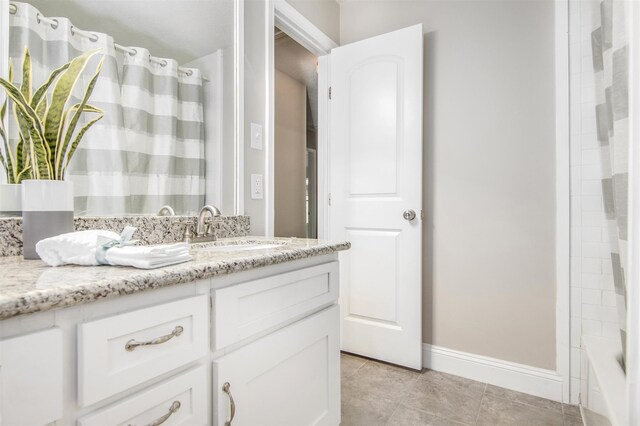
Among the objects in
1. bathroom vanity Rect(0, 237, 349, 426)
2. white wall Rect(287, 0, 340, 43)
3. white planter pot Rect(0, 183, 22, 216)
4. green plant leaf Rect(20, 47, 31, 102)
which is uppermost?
white wall Rect(287, 0, 340, 43)

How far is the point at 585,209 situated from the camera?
1688 millimetres

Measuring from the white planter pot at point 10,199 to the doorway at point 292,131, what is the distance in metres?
2.00

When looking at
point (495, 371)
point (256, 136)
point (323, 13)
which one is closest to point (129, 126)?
point (256, 136)

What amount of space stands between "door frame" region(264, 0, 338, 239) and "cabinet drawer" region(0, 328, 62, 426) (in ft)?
4.22

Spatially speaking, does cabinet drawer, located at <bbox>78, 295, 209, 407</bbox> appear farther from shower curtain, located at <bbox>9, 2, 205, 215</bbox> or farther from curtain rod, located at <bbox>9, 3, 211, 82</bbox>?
curtain rod, located at <bbox>9, 3, 211, 82</bbox>

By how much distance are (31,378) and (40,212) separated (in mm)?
508

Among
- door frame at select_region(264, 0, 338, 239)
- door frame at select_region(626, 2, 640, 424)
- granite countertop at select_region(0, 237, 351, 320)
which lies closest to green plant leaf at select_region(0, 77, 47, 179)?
granite countertop at select_region(0, 237, 351, 320)

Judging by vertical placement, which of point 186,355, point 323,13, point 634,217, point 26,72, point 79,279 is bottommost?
point 186,355

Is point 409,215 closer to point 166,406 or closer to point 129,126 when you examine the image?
point 129,126

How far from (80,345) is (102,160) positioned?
80 centimetres

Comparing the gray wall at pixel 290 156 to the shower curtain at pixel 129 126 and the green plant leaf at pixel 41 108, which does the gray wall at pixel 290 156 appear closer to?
the shower curtain at pixel 129 126

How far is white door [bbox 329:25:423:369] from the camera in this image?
206 cm

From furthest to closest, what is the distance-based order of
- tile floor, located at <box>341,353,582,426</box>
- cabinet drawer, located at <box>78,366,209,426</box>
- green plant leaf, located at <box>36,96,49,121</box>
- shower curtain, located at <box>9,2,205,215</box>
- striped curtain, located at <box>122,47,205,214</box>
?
1. tile floor, located at <box>341,353,582,426</box>
2. striped curtain, located at <box>122,47,205,214</box>
3. shower curtain, located at <box>9,2,205,215</box>
4. green plant leaf, located at <box>36,96,49,121</box>
5. cabinet drawer, located at <box>78,366,209,426</box>

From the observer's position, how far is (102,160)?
117cm
